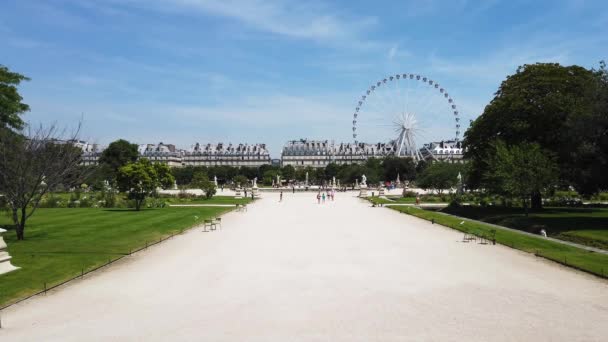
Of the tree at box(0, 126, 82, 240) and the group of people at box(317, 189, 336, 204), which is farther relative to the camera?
the group of people at box(317, 189, 336, 204)

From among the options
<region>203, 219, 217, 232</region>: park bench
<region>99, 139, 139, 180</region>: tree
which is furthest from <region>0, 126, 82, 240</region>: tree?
<region>99, 139, 139, 180</region>: tree

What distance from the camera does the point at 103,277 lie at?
1514cm

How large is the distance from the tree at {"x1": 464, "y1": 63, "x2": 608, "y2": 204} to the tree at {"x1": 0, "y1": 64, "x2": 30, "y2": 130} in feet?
107

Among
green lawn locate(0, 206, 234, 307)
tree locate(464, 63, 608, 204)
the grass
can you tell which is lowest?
the grass

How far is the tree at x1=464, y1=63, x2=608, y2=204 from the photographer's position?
2692 cm

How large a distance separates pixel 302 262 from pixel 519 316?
8203 mm

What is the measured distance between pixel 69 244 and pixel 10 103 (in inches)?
644

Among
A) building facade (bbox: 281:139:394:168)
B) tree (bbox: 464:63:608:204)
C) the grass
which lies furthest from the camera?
building facade (bbox: 281:139:394:168)

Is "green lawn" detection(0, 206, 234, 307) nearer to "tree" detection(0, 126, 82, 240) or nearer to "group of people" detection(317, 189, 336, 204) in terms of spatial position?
"tree" detection(0, 126, 82, 240)

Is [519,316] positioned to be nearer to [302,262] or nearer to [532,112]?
[302,262]

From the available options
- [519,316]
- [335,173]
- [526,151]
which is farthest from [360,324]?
[335,173]

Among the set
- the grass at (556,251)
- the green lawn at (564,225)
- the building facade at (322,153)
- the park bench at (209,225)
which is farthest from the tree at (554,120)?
the building facade at (322,153)

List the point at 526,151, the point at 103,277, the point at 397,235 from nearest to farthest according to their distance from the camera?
the point at 103,277 < the point at 397,235 < the point at 526,151

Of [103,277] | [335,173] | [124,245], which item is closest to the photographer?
Answer: [103,277]
